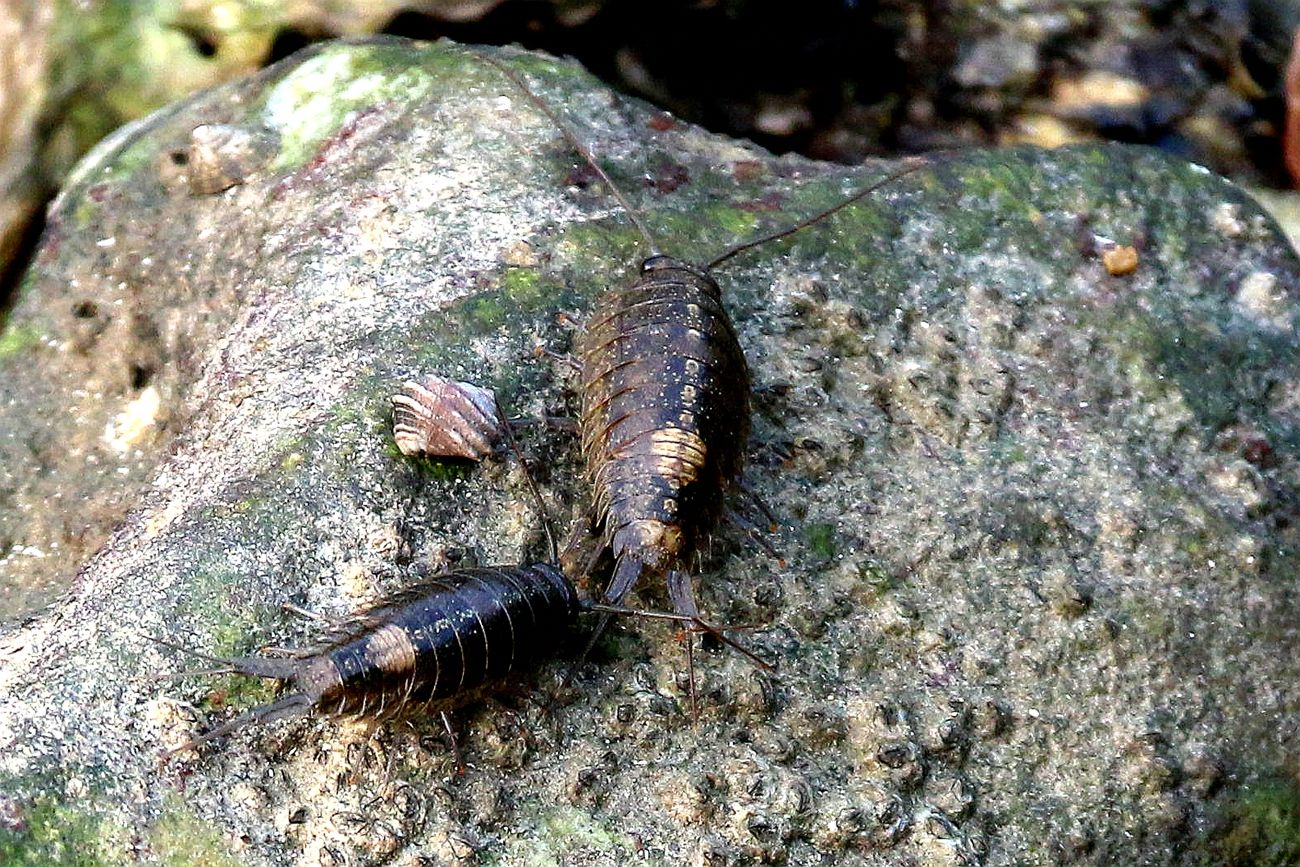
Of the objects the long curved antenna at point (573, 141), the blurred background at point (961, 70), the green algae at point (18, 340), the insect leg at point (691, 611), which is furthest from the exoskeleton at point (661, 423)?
the blurred background at point (961, 70)

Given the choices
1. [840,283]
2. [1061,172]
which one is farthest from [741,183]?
[1061,172]

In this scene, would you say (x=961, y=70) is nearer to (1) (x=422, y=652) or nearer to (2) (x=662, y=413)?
(2) (x=662, y=413)

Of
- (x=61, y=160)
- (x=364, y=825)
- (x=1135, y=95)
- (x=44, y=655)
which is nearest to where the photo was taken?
(x=364, y=825)

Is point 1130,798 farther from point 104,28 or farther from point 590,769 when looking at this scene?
point 104,28

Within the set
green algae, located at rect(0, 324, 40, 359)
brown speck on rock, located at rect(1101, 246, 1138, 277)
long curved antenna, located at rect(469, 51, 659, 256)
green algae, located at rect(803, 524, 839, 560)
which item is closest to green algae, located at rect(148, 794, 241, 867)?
green algae, located at rect(803, 524, 839, 560)

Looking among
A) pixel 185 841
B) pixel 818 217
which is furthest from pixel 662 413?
pixel 185 841

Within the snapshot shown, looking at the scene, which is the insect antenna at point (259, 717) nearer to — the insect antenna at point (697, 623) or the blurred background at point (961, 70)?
the insect antenna at point (697, 623)
